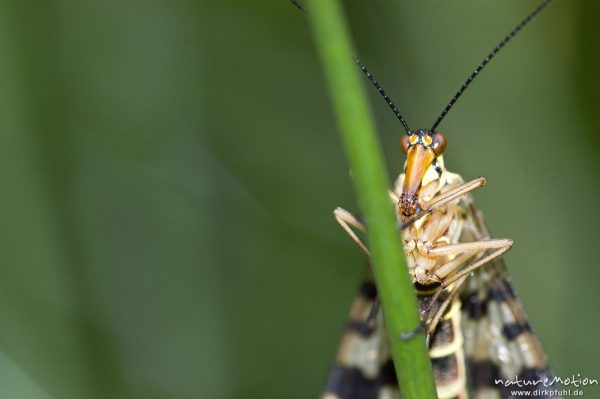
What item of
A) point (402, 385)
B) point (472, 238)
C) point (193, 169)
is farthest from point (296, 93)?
point (402, 385)

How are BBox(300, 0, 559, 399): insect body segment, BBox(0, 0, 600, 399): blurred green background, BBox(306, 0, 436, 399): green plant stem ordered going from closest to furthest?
1. BBox(306, 0, 436, 399): green plant stem
2. BBox(300, 0, 559, 399): insect body segment
3. BBox(0, 0, 600, 399): blurred green background

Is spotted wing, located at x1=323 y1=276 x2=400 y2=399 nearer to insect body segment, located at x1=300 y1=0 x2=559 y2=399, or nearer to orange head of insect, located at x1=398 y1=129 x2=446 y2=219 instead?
insect body segment, located at x1=300 y1=0 x2=559 y2=399

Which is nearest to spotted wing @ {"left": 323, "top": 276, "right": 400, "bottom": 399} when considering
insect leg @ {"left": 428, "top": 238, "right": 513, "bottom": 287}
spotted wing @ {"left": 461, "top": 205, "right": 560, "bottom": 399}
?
spotted wing @ {"left": 461, "top": 205, "right": 560, "bottom": 399}

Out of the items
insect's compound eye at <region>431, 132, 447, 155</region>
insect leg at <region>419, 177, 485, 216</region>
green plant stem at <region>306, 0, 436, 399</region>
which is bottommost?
green plant stem at <region>306, 0, 436, 399</region>

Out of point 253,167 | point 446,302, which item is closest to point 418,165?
point 446,302

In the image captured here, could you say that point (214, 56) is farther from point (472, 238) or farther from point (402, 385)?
point (402, 385)

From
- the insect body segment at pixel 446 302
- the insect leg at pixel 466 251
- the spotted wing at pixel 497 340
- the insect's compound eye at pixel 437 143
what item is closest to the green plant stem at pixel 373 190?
the insect body segment at pixel 446 302

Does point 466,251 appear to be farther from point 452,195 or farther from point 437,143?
point 437,143
